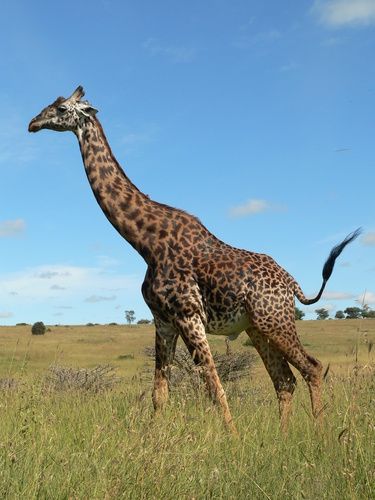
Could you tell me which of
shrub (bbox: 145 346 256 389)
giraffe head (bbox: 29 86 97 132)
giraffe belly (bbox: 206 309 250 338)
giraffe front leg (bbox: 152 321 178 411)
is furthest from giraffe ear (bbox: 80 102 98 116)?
shrub (bbox: 145 346 256 389)

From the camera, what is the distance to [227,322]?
6.89 meters

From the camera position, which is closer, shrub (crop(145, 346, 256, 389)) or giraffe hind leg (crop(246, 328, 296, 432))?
giraffe hind leg (crop(246, 328, 296, 432))

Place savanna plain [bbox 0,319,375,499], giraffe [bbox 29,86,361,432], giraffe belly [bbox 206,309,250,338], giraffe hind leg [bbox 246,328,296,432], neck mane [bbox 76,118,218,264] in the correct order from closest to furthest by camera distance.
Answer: savanna plain [bbox 0,319,375,499] → giraffe [bbox 29,86,361,432] → giraffe belly [bbox 206,309,250,338] → neck mane [bbox 76,118,218,264] → giraffe hind leg [bbox 246,328,296,432]

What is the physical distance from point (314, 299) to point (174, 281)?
1873mm

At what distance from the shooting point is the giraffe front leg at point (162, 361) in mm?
6703

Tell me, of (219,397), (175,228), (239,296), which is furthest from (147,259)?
(219,397)

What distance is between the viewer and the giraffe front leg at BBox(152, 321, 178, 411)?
6.70 meters

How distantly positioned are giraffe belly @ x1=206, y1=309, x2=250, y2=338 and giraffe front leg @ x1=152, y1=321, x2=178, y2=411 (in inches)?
15.2

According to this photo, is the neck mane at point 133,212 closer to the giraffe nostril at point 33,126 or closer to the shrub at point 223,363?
the giraffe nostril at point 33,126

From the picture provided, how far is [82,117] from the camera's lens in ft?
24.4

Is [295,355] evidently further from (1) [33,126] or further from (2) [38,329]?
(2) [38,329]

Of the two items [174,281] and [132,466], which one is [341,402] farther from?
[132,466]

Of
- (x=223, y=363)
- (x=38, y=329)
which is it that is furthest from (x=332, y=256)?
(x=38, y=329)

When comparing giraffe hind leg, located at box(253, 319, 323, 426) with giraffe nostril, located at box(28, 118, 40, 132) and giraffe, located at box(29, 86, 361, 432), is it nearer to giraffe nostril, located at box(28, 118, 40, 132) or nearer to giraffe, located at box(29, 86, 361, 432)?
giraffe, located at box(29, 86, 361, 432)
